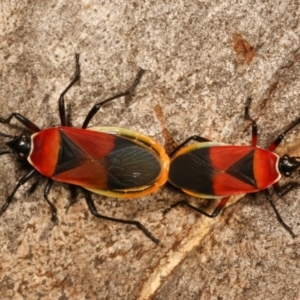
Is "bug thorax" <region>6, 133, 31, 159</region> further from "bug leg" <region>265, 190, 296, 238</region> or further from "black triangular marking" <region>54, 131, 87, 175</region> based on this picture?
"bug leg" <region>265, 190, 296, 238</region>

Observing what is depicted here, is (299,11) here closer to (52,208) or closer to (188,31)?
(188,31)

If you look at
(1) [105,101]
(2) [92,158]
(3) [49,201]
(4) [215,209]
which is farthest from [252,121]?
(3) [49,201]

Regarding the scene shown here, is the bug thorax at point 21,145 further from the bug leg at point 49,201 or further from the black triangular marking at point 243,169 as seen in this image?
the black triangular marking at point 243,169

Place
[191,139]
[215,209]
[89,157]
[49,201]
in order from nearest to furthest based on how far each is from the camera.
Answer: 1. [89,157]
2. [49,201]
3. [191,139]
4. [215,209]

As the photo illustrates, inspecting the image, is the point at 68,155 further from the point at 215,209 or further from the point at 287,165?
the point at 287,165

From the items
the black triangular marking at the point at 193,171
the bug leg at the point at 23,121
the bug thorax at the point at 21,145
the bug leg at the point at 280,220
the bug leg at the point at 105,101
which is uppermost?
the bug leg at the point at 105,101

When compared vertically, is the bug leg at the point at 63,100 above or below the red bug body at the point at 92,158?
above

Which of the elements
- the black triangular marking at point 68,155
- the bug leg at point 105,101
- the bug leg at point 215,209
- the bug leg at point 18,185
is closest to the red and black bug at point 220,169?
the bug leg at point 215,209

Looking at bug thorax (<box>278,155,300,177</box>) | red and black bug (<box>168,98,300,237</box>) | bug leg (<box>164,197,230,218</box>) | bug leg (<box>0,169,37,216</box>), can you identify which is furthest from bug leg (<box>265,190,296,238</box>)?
bug leg (<box>0,169,37,216</box>)
